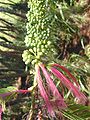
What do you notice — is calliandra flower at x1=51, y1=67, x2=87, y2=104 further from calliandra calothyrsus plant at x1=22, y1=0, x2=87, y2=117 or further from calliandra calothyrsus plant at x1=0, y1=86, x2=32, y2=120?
calliandra calothyrsus plant at x1=0, y1=86, x2=32, y2=120

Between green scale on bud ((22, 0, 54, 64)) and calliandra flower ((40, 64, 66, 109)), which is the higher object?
green scale on bud ((22, 0, 54, 64))

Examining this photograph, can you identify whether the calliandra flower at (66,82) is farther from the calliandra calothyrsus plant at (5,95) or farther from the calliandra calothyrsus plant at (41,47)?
the calliandra calothyrsus plant at (5,95)

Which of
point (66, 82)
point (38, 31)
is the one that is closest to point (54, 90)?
point (66, 82)

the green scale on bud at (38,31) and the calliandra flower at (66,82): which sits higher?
the green scale on bud at (38,31)

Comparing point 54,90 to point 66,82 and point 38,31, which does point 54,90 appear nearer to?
point 66,82

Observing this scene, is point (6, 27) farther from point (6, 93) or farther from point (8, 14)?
point (6, 93)

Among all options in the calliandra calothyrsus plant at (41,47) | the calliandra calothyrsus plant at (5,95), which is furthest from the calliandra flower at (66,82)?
the calliandra calothyrsus plant at (5,95)

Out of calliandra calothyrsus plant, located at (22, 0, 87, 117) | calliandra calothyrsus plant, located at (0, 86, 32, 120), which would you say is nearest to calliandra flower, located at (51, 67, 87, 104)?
calliandra calothyrsus plant, located at (22, 0, 87, 117)

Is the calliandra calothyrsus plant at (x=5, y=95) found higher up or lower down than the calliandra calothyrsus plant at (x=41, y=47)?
lower down

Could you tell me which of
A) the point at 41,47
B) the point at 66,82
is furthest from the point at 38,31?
the point at 66,82

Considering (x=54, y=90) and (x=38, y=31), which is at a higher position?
(x=38, y=31)

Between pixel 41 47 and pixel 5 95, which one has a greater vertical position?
pixel 41 47

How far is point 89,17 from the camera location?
168 centimetres

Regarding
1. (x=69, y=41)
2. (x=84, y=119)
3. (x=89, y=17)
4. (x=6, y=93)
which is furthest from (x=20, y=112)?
(x=6, y=93)
